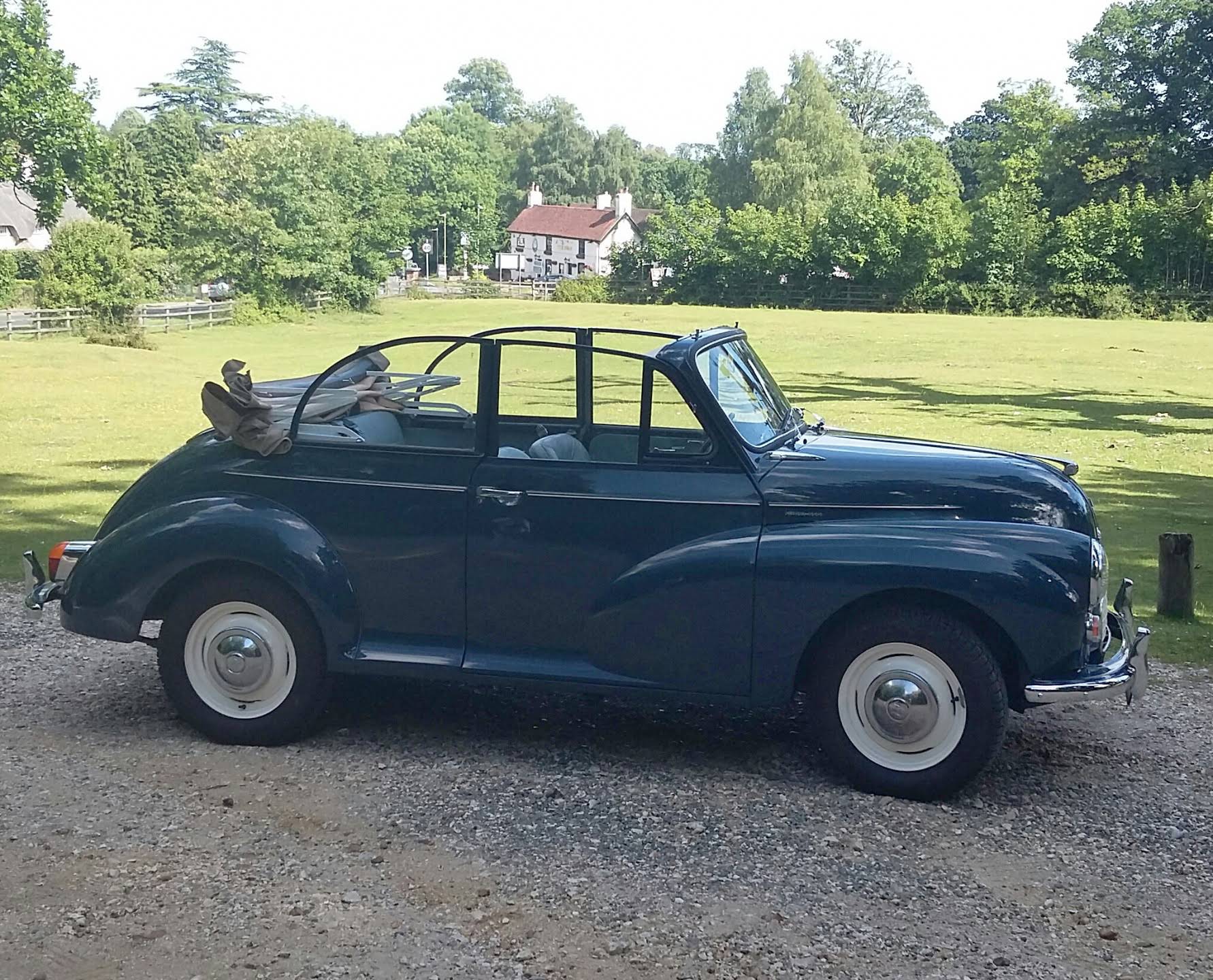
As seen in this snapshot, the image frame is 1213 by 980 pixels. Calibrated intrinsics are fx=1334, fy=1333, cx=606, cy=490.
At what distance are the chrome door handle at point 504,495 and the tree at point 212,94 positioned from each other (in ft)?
408

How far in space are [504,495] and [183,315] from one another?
5291 centimetres

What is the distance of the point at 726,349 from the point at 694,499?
3.20 feet

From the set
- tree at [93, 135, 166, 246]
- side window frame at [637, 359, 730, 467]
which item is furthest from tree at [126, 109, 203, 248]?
side window frame at [637, 359, 730, 467]

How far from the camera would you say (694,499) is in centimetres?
590

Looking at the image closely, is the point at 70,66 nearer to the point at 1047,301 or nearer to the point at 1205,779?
the point at 1047,301

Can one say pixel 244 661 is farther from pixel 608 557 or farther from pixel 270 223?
pixel 270 223

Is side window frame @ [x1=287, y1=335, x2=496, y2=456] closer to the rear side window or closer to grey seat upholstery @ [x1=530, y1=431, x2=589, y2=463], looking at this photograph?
the rear side window

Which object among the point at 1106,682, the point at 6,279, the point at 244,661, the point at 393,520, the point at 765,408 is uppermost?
the point at 6,279

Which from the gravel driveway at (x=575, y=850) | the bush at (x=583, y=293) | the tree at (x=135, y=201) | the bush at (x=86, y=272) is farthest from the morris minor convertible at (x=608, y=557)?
the tree at (x=135, y=201)

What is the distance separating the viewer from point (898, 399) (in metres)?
26.6

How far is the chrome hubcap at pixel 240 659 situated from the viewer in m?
6.21

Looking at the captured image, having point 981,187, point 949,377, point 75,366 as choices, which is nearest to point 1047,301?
point 981,187

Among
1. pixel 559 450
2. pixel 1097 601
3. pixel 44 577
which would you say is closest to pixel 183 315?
pixel 44 577

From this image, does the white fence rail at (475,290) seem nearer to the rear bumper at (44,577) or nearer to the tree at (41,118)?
the tree at (41,118)
